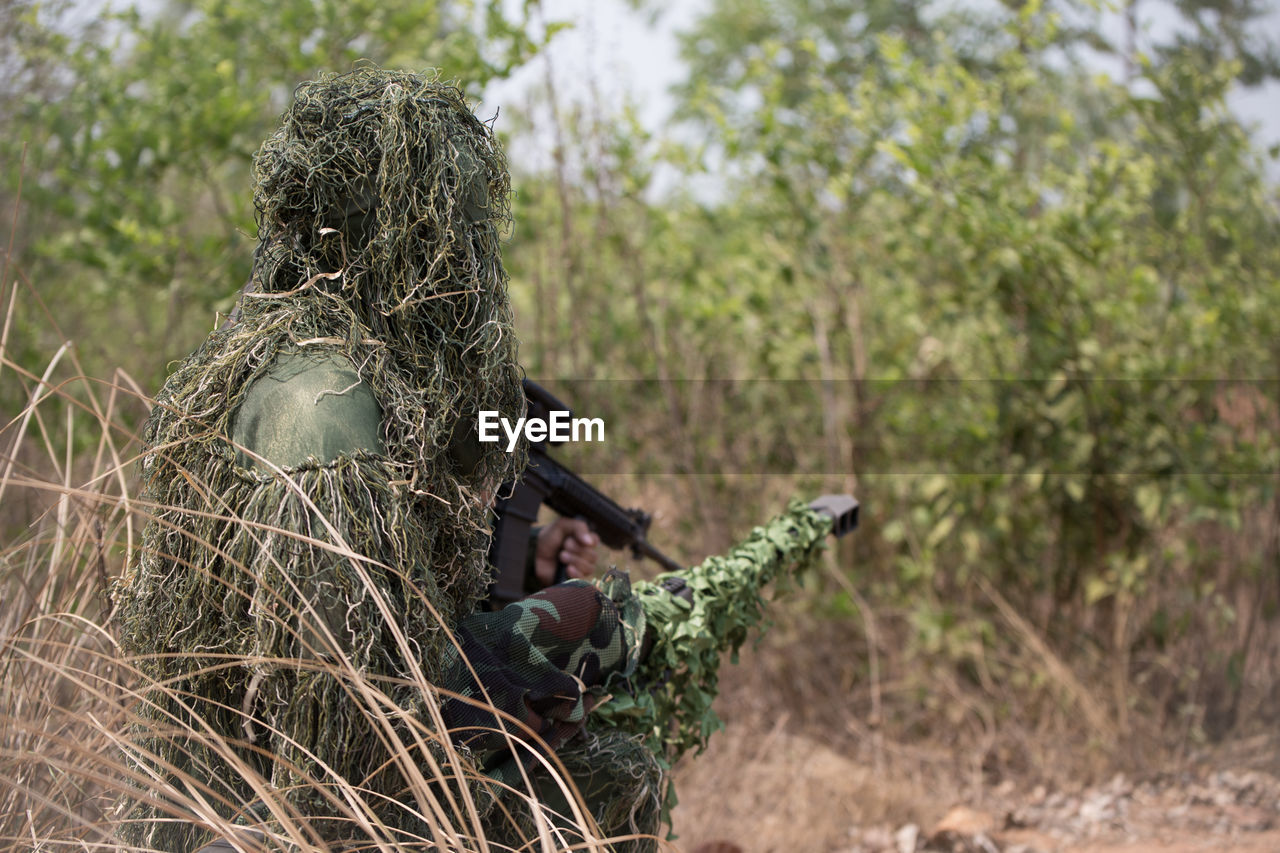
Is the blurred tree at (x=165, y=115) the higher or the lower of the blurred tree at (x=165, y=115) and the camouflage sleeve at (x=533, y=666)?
the higher

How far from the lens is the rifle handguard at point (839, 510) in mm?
2160

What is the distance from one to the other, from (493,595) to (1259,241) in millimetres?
3555

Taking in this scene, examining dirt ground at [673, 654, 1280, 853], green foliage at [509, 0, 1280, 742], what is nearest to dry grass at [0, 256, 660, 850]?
dirt ground at [673, 654, 1280, 853]

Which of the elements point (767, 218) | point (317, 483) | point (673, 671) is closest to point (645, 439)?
point (767, 218)

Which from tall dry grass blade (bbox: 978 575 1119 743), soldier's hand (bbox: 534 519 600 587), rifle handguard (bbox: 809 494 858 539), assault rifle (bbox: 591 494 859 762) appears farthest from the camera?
tall dry grass blade (bbox: 978 575 1119 743)

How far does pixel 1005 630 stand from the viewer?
4062mm

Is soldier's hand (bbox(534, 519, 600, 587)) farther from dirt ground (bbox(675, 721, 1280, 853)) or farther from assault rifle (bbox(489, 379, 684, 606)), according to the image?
dirt ground (bbox(675, 721, 1280, 853))

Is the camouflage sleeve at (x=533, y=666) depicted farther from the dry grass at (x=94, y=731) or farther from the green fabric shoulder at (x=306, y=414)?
the green fabric shoulder at (x=306, y=414)

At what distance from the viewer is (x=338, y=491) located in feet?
4.06

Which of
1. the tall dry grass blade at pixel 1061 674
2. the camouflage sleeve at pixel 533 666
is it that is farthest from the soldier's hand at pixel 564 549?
the tall dry grass blade at pixel 1061 674

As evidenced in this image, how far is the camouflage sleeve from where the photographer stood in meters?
1.39

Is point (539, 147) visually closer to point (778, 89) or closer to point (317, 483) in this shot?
point (778, 89)

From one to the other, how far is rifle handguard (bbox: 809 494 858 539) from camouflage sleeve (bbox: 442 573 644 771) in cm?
74

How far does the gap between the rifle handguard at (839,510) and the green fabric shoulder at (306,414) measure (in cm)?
111
